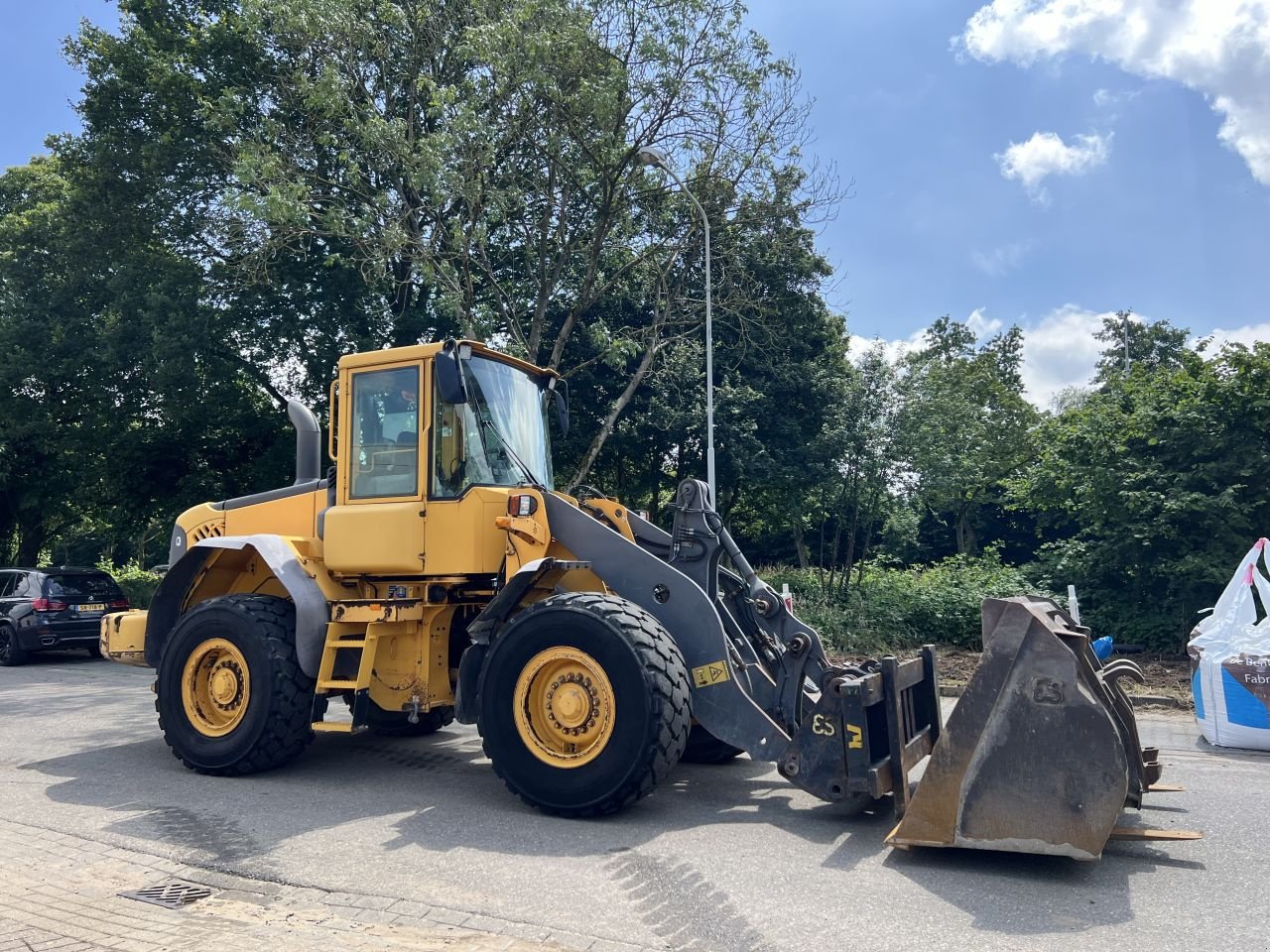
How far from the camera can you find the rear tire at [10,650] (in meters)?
15.5

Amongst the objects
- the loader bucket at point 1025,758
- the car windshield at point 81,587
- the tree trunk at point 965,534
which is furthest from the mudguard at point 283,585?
the tree trunk at point 965,534

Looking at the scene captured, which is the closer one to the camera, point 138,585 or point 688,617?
point 688,617

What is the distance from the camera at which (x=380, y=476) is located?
695 cm

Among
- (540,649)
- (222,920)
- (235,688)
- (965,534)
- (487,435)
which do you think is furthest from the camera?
(965,534)

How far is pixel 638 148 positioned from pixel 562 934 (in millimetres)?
13047

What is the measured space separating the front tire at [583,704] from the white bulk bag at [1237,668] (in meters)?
5.31

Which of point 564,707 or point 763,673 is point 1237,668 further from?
point 564,707

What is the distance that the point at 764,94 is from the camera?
1550 cm


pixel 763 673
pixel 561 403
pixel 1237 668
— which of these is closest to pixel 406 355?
pixel 561 403

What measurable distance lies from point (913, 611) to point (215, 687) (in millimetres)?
10717

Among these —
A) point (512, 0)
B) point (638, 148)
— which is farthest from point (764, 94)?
point (512, 0)

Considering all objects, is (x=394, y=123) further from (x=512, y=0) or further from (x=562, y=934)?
(x=562, y=934)

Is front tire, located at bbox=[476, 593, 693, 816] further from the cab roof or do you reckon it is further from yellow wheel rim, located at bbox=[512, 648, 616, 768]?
the cab roof

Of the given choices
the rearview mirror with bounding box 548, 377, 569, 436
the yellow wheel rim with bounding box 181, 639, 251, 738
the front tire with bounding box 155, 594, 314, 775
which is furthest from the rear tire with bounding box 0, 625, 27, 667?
the rearview mirror with bounding box 548, 377, 569, 436
